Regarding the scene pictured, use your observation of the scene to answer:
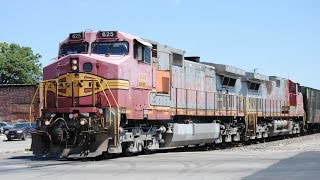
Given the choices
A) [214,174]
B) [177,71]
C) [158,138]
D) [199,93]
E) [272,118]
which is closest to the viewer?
[214,174]

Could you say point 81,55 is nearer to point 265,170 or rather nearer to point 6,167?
point 6,167

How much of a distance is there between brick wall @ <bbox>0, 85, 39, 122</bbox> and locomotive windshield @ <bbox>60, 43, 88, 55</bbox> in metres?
37.8

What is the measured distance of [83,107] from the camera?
50.4 ft

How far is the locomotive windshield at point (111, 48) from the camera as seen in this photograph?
1627 centimetres

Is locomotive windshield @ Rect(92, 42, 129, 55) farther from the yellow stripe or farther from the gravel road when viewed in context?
the gravel road

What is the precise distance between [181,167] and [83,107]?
4.10 metres

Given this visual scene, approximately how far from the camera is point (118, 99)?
50.9ft

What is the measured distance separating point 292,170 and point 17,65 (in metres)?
89.2

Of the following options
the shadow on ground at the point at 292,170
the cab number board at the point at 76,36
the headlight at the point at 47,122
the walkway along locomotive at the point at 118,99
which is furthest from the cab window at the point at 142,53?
the shadow on ground at the point at 292,170

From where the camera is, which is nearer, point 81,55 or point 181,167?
point 181,167

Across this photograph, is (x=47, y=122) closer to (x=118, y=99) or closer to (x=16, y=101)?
(x=118, y=99)

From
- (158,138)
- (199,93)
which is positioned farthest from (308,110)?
(158,138)

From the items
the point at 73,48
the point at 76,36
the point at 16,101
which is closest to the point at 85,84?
the point at 73,48

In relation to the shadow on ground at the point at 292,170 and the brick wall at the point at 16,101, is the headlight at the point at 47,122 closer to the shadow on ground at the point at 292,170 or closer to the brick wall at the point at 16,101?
the shadow on ground at the point at 292,170
